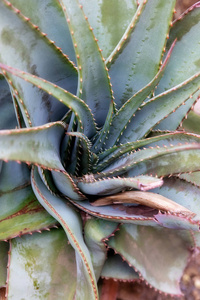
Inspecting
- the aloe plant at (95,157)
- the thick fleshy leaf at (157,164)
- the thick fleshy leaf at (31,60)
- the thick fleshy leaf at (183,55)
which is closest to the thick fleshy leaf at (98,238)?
the aloe plant at (95,157)

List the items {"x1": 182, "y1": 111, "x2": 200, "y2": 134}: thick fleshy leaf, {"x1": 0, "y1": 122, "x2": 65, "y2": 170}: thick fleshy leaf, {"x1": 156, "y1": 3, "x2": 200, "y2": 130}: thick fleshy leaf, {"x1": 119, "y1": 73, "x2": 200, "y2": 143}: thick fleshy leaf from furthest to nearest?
{"x1": 182, "y1": 111, "x2": 200, "y2": 134}: thick fleshy leaf, {"x1": 156, "y1": 3, "x2": 200, "y2": 130}: thick fleshy leaf, {"x1": 119, "y1": 73, "x2": 200, "y2": 143}: thick fleshy leaf, {"x1": 0, "y1": 122, "x2": 65, "y2": 170}: thick fleshy leaf

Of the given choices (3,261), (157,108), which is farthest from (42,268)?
(157,108)

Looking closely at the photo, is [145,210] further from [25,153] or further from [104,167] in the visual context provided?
[25,153]

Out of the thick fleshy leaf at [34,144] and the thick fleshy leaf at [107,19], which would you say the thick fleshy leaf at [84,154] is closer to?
the thick fleshy leaf at [34,144]

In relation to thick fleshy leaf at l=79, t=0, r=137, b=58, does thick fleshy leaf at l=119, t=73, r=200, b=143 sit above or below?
below


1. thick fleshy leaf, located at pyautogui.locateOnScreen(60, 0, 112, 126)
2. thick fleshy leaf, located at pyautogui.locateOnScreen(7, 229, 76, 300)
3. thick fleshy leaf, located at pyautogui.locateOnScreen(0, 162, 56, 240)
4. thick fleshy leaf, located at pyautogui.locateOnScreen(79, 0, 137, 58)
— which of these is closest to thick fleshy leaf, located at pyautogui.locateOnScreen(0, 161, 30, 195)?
thick fleshy leaf, located at pyautogui.locateOnScreen(0, 162, 56, 240)

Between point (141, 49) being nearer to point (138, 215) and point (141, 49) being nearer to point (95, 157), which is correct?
point (95, 157)

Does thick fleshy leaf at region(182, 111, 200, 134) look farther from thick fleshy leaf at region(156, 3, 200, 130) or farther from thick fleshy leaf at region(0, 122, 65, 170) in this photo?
thick fleshy leaf at region(0, 122, 65, 170)
